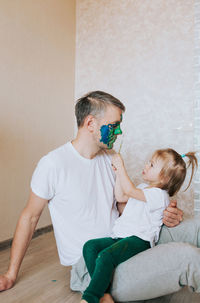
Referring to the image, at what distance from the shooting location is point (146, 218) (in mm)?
1484

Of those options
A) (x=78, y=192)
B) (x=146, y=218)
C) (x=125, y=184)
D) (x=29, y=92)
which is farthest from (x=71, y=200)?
(x=29, y=92)

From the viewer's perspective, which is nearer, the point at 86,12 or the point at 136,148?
A: the point at 136,148

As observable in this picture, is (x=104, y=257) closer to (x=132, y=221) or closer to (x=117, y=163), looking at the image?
(x=132, y=221)

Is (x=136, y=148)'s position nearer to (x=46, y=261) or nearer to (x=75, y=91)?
(x=75, y=91)

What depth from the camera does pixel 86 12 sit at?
3135mm

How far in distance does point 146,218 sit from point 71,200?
1.32 ft

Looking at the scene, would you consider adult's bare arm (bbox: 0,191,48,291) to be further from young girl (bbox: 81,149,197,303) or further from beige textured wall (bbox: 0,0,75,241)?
beige textured wall (bbox: 0,0,75,241)

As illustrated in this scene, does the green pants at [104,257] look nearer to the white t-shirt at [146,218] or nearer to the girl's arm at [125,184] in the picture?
the white t-shirt at [146,218]

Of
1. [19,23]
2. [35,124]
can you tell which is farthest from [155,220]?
[19,23]

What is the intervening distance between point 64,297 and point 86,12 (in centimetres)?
283

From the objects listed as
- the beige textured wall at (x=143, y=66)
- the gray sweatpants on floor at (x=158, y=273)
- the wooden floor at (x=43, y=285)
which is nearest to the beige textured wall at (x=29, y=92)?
the beige textured wall at (x=143, y=66)

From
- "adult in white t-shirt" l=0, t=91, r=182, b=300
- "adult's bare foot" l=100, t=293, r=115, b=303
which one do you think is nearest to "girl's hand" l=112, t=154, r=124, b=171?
"adult in white t-shirt" l=0, t=91, r=182, b=300

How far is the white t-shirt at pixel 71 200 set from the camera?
148cm

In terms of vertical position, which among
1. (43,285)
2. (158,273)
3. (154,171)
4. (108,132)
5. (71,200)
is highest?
(108,132)
